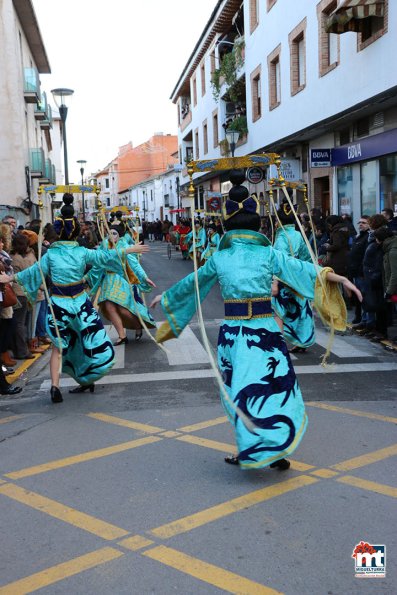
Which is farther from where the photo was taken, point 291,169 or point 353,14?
point 291,169

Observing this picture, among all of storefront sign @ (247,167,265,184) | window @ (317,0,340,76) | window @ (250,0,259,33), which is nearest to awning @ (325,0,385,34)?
window @ (317,0,340,76)

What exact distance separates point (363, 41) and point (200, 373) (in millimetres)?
9800

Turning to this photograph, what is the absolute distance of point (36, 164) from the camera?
29.4m

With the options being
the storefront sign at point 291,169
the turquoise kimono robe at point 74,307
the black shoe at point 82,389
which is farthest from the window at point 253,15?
the black shoe at point 82,389

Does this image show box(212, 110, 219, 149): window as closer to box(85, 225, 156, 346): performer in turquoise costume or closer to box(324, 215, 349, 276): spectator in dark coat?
box(324, 215, 349, 276): spectator in dark coat

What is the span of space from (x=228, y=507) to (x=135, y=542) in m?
0.68

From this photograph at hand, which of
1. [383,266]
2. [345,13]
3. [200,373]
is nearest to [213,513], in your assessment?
[200,373]

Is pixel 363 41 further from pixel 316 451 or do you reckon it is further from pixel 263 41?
pixel 316 451

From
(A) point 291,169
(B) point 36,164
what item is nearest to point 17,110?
(B) point 36,164

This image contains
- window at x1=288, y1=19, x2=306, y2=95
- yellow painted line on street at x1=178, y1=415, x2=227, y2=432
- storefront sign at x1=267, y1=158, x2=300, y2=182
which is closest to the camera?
yellow painted line on street at x1=178, y1=415, x2=227, y2=432

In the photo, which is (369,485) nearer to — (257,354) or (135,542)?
(257,354)

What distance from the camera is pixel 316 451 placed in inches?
201

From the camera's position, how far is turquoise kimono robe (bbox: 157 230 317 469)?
4520 millimetres

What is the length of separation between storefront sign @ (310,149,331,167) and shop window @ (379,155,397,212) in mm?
2204
